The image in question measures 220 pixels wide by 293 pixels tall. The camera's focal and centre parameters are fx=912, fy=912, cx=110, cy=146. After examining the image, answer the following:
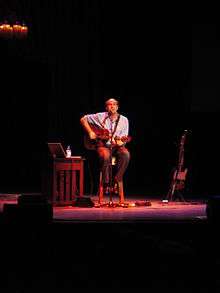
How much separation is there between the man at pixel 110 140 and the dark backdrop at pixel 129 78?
2.19m

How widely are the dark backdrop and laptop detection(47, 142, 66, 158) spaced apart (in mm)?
2416

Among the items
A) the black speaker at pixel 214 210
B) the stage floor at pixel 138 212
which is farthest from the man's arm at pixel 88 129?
the black speaker at pixel 214 210

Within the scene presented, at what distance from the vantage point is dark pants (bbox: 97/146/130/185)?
37.5ft

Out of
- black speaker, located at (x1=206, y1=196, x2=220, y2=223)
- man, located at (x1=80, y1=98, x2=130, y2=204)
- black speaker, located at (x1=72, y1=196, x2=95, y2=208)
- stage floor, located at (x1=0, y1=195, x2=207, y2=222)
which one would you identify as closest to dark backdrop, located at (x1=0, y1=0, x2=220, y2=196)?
stage floor, located at (x1=0, y1=195, x2=207, y2=222)

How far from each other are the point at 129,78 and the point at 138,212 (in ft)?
13.3

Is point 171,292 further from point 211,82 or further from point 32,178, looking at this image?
point 32,178

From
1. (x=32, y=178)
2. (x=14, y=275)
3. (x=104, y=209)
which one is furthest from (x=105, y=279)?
(x=32, y=178)

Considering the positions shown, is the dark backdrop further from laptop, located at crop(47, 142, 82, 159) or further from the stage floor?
laptop, located at crop(47, 142, 82, 159)

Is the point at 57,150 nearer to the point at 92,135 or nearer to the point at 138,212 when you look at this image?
the point at 92,135

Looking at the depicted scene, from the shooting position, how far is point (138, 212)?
10641mm

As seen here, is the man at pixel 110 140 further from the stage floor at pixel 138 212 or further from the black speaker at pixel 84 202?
the stage floor at pixel 138 212

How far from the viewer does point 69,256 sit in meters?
7.74

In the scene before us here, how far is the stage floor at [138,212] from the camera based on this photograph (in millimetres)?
9742

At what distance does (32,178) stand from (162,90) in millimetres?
2755
